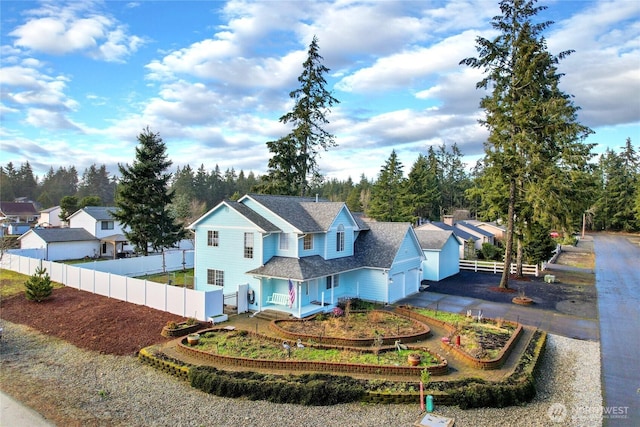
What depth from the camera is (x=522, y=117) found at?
24688mm

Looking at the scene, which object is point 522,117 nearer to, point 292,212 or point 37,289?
point 292,212

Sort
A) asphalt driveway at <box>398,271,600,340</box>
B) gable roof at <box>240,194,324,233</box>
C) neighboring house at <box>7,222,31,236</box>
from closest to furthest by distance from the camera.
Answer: asphalt driveway at <box>398,271,600,340</box>
gable roof at <box>240,194,324,233</box>
neighboring house at <box>7,222,31,236</box>

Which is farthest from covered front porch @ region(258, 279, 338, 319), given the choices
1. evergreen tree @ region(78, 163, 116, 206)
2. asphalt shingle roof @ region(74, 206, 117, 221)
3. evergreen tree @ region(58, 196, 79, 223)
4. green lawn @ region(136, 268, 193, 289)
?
evergreen tree @ region(78, 163, 116, 206)

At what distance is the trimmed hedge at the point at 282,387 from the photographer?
10750 mm

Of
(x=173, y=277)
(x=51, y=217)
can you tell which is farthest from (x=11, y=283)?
(x=51, y=217)

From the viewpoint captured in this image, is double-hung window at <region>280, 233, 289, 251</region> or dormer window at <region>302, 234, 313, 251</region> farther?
dormer window at <region>302, 234, 313, 251</region>

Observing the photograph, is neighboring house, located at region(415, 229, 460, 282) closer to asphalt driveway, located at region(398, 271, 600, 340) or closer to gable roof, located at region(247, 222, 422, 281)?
asphalt driveway, located at region(398, 271, 600, 340)

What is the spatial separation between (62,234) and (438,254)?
3407 centimetres

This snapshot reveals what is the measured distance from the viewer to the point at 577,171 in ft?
83.0

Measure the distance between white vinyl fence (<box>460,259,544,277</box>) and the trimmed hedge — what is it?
81.9 feet

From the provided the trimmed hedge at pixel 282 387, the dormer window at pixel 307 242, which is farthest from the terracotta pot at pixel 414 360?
the dormer window at pixel 307 242

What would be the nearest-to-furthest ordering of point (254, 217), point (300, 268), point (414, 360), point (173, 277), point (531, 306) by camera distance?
1. point (414, 360)
2. point (300, 268)
3. point (254, 217)
4. point (531, 306)
5. point (173, 277)

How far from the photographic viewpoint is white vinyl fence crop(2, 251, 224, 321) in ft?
59.7

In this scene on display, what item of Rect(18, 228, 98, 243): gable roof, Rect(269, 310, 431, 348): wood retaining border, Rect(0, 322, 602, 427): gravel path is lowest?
Rect(0, 322, 602, 427): gravel path
